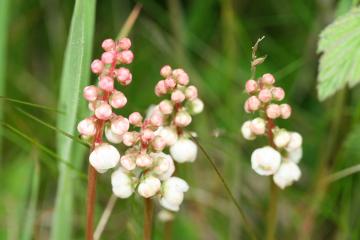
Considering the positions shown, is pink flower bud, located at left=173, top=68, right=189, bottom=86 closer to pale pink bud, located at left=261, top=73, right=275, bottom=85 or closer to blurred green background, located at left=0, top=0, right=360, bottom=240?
pale pink bud, located at left=261, top=73, right=275, bottom=85

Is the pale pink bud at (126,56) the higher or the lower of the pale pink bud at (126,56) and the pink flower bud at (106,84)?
the higher

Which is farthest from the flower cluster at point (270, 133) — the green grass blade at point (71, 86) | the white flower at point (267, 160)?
the green grass blade at point (71, 86)

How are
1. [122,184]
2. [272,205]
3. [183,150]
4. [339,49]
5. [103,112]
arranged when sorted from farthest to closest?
[339,49] < [272,205] < [183,150] < [122,184] < [103,112]

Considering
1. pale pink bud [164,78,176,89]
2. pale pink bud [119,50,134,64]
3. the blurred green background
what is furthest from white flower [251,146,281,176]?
the blurred green background

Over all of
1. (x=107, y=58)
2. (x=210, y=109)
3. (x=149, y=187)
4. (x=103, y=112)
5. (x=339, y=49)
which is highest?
(x=210, y=109)

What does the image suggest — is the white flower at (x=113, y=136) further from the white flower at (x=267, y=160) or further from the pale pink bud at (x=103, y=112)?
the white flower at (x=267, y=160)

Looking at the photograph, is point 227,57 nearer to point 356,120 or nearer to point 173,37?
point 173,37

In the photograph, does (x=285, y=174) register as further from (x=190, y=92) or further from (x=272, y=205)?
(x=190, y=92)

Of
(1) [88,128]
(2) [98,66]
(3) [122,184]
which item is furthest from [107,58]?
(3) [122,184]
